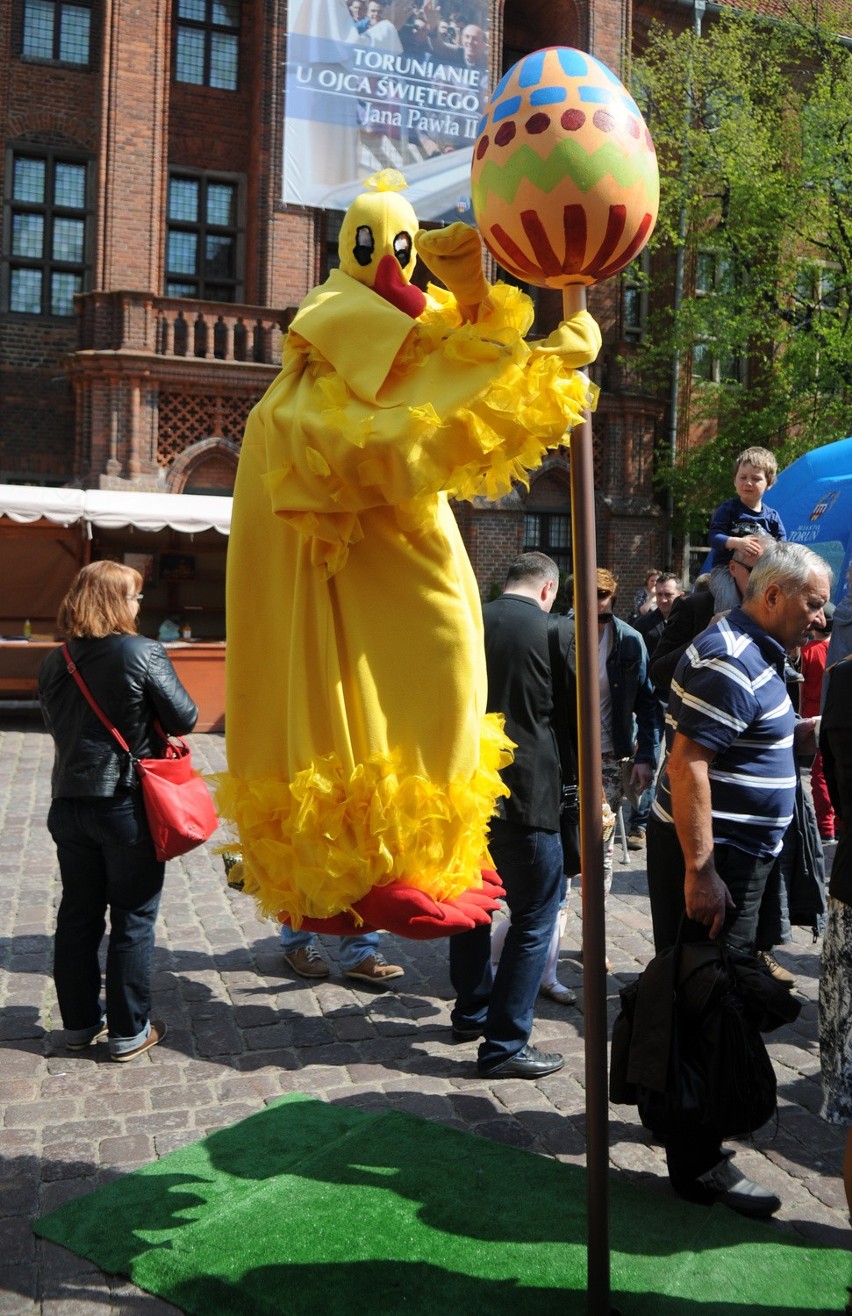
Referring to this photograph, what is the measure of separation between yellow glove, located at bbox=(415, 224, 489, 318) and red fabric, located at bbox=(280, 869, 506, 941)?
1.25 m

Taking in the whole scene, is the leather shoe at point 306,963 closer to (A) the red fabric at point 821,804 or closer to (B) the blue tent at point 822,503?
(A) the red fabric at point 821,804

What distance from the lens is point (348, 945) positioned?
530cm

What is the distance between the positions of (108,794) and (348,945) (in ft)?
5.28

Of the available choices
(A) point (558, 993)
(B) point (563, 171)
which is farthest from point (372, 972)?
(B) point (563, 171)

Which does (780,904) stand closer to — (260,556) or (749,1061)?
(749,1061)

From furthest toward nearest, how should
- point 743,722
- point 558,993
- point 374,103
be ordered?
point 374,103, point 558,993, point 743,722

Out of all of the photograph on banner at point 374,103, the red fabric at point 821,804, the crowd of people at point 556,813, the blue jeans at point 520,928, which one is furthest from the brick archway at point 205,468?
the blue jeans at point 520,928

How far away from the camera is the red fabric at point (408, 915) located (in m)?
2.30

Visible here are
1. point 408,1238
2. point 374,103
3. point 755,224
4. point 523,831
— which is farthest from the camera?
point 755,224

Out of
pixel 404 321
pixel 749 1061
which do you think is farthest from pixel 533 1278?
pixel 404 321

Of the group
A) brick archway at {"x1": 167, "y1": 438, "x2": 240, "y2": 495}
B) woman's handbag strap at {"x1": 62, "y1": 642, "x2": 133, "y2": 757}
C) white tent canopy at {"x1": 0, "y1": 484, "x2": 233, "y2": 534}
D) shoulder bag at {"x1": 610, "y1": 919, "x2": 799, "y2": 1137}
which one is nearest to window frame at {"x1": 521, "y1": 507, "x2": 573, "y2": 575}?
brick archway at {"x1": 167, "y1": 438, "x2": 240, "y2": 495}

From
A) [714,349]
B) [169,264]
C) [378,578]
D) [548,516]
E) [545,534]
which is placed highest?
[169,264]

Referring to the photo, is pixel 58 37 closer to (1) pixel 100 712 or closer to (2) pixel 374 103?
(2) pixel 374 103

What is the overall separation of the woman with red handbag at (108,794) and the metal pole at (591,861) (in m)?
2.27
